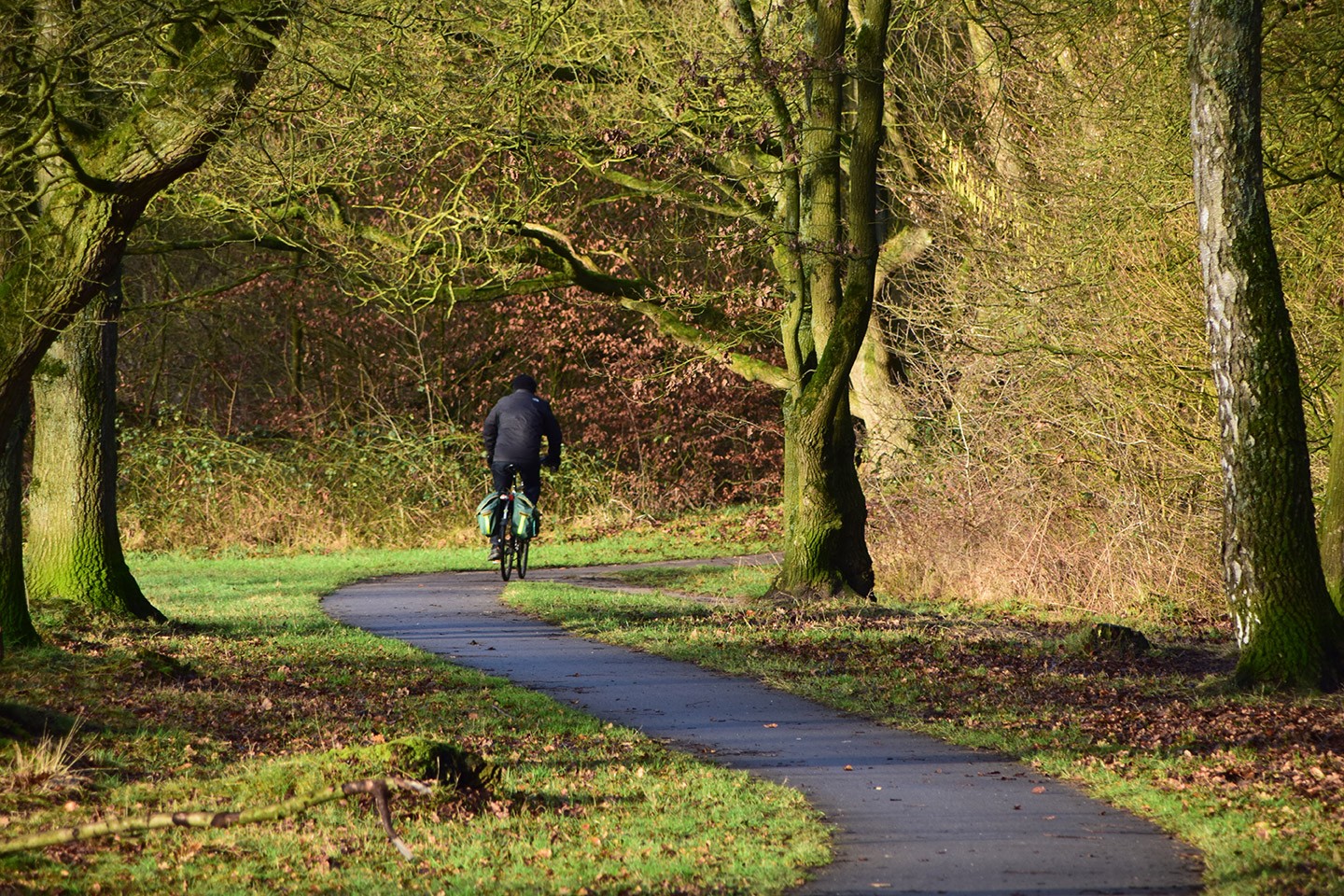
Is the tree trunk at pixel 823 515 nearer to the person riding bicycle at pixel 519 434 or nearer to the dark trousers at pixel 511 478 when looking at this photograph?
the person riding bicycle at pixel 519 434

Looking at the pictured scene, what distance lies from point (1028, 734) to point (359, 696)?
4.30 m

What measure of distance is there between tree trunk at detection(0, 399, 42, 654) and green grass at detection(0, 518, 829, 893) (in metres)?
0.30

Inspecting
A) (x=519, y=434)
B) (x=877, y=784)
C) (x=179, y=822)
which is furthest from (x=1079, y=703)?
(x=519, y=434)

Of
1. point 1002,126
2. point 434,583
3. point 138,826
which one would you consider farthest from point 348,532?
point 138,826

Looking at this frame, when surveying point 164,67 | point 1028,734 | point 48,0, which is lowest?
point 1028,734

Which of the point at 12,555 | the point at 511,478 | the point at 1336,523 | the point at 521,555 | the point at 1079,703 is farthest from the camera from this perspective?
the point at 521,555

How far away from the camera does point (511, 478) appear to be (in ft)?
61.6

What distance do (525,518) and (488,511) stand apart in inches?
17.7

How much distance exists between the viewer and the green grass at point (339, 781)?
6070 millimetres

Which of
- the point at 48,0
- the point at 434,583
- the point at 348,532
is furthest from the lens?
the point at 348,532

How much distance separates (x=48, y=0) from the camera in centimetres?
1139

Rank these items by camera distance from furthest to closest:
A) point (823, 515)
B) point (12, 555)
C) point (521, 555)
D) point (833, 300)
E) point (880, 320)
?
1. point (880, 320)
2. point (521, 555)
3. point (833, 300)
4. point (823, 515)
5. point (12, 555)

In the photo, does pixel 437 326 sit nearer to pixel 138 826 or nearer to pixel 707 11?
pixel 707 11

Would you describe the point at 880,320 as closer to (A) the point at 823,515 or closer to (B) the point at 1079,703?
(A) the point at 823,515
